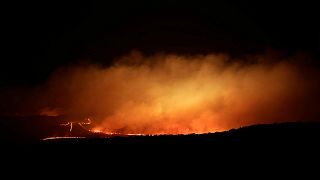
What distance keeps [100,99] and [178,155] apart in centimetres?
3105

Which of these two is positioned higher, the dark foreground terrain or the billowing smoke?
the billowing smoke

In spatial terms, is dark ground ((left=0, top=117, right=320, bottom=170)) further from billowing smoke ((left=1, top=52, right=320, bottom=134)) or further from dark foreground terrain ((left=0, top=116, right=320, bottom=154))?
billowing smoke ((left=1, top=52, right=320, bottom=134))

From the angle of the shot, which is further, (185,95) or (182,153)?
(185,95)

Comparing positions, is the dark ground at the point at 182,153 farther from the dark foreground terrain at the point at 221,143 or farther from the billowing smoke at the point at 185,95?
the billowing smoke at the point at 185,95

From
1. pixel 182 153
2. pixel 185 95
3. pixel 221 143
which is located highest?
pixel 185 95

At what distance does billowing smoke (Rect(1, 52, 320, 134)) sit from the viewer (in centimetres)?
3834

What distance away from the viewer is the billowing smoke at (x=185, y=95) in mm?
38344

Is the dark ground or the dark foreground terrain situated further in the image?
the dark foreground terrain

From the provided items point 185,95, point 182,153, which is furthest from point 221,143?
point 185,95

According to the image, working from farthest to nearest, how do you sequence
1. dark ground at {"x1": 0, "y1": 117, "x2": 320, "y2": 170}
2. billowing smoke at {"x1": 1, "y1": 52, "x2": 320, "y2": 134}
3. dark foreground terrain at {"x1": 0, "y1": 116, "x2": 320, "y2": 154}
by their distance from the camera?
billowing smoke at {"x1": 1, "y1": 52, "x2": 320, "y2": 134} → dark foreground terrain at {"x1": 0, "y1": 116, "x2": 320, "y2": 154} → dark ground at {"x1": 0, "y1": 117, "x2": 320, "y2": 170}

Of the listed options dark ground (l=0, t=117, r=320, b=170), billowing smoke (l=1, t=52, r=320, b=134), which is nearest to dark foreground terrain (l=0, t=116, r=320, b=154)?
dark ground (l=0, t=117, r=320, b=170)

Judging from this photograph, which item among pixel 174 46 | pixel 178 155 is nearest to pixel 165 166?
pixel 178 155

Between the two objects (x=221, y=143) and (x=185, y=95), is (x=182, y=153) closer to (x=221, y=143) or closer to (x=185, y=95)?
(x=221, y=143)

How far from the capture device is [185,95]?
137 ft
